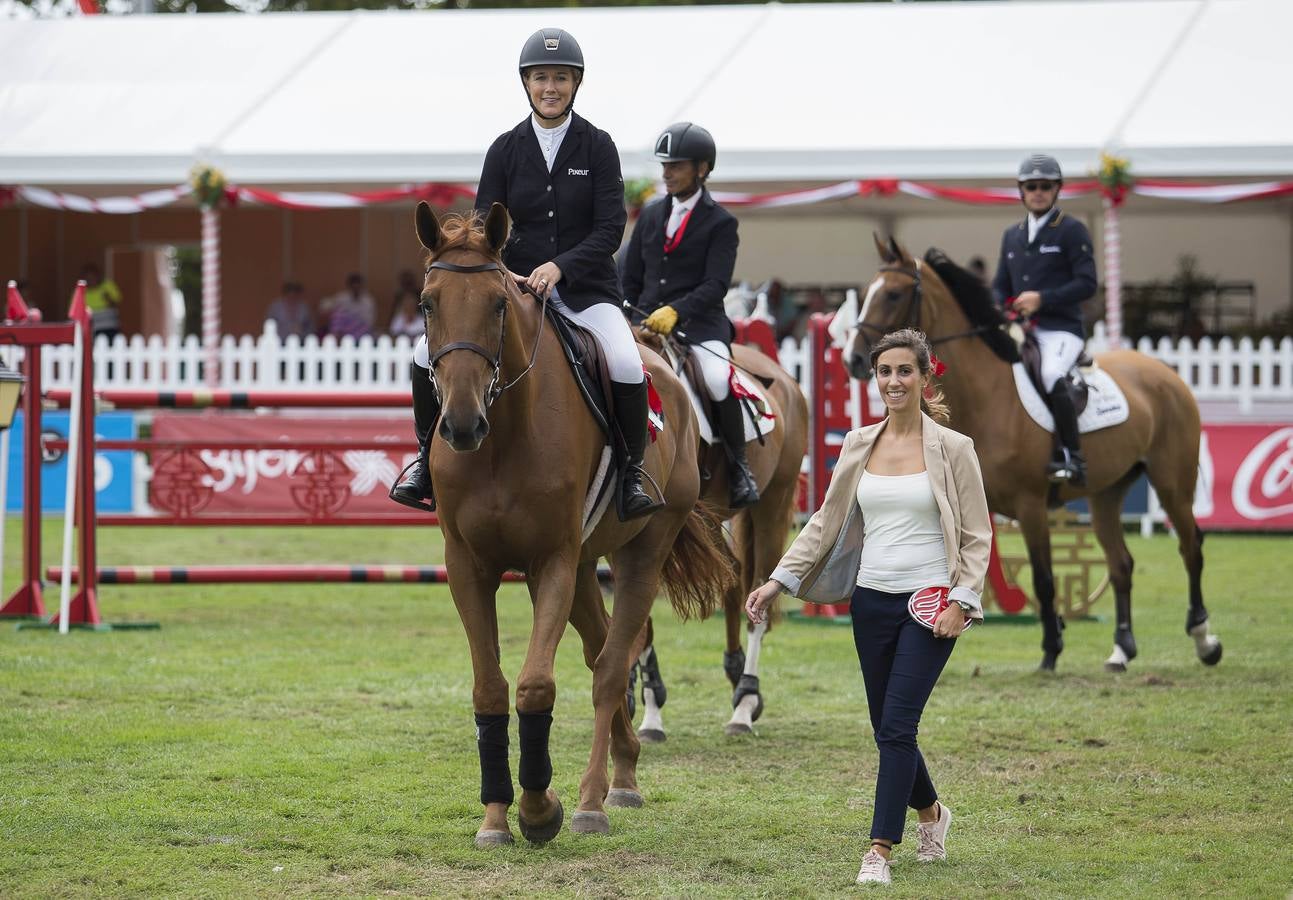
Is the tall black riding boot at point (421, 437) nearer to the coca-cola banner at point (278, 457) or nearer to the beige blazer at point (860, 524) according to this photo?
the beige blazer at point (860, 524)

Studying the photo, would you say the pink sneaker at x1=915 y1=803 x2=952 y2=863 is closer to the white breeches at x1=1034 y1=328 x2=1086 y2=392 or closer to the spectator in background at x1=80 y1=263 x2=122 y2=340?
the white breeches at x1=1034 y1=328 x2=1086 y2=392

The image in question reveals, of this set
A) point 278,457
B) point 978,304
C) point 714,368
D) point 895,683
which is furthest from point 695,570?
point 278,457

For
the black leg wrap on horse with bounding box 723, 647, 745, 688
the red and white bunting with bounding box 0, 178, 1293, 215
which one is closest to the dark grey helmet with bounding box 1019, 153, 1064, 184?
the black leg wrap on horse with bounding box 723, 647, 745, 688

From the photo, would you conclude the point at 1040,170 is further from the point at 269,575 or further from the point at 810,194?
the point at 810,194

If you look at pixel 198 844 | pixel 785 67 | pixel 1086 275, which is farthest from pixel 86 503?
pixel 785 67

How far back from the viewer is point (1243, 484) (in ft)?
56.2

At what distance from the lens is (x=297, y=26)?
24188mm

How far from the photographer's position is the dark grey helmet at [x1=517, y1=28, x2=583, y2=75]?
20.5 feet

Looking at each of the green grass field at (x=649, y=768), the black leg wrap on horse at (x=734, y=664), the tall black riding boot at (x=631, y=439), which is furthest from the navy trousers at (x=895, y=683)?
the black leg wrap on horse at (x=734, y=664)

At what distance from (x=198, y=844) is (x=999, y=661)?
592 centimetres

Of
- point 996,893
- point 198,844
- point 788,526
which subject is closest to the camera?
point 996,893

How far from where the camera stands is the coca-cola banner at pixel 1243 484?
16.9 meters

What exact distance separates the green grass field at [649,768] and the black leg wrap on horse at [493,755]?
0.74ft

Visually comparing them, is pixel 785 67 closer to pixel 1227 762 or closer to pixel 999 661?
pixel 999 661
